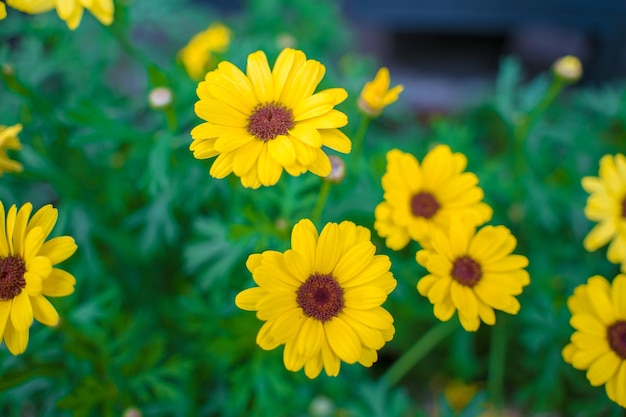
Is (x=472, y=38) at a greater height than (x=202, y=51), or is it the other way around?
(x=472, y=38)

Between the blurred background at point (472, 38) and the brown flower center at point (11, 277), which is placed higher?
the blurred background at point (472, 38)

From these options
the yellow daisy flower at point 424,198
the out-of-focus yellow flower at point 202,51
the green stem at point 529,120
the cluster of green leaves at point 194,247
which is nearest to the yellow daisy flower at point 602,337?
the yellow daisy flower at point 424,198

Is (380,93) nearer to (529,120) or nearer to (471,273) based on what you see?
(471,273)

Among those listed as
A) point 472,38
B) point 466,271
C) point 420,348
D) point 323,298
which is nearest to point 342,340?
point 323,298

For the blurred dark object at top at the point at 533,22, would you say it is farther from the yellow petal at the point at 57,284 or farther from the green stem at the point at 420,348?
the yellow petal at the point at 57,284

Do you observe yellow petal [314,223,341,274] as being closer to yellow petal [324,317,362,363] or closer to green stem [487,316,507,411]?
yellow petal [324,317,362,363]
